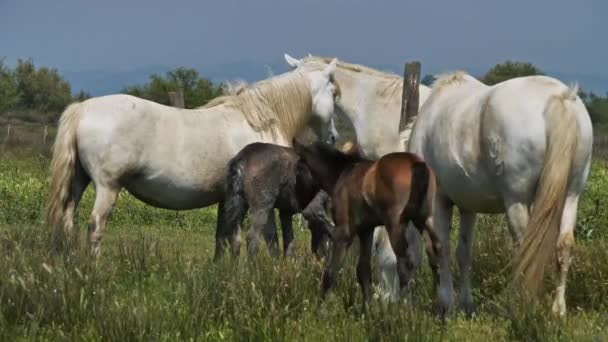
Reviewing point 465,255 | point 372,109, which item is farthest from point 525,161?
point 372,109

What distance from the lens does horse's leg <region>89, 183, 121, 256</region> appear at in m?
8.15

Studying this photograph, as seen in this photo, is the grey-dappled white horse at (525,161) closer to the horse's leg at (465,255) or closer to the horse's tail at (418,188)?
the horse's leg at (465,255)

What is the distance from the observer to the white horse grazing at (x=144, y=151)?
8.11 m

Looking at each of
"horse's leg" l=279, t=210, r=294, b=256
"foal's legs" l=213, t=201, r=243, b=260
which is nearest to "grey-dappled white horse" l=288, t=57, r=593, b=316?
"horse's leg" l=279, t=210, r=294, b=256

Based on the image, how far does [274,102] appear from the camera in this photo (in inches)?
359

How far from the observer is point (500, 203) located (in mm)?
6871

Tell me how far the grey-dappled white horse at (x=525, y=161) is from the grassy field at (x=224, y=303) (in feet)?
1.31

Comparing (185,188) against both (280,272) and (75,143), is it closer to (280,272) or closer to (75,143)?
(75,143)

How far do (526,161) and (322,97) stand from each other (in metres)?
3.74

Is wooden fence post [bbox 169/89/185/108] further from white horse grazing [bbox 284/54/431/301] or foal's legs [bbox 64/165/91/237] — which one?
foal's legs [bbox 64/165/91/237]

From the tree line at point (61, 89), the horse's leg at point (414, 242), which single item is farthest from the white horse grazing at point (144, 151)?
the tree line at point (61, 89)

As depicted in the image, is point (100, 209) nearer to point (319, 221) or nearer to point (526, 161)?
point (319, 221)

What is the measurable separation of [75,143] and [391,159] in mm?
3376

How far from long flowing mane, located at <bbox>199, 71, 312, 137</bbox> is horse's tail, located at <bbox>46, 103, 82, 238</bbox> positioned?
1.43 m
